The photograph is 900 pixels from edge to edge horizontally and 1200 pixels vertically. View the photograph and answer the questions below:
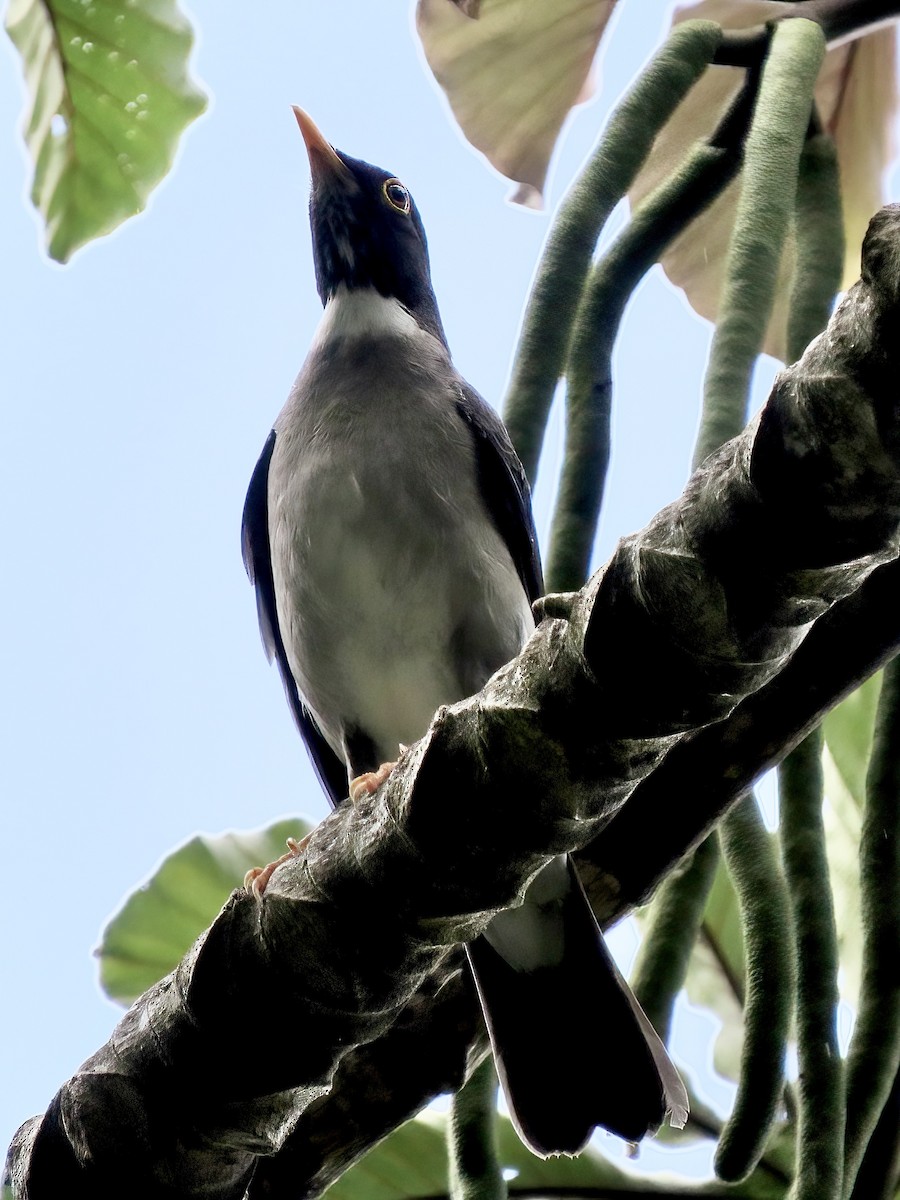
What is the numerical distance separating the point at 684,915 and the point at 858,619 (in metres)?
0.45

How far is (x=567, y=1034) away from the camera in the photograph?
2.06m

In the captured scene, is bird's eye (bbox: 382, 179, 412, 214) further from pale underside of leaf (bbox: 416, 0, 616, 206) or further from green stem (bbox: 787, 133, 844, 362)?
green stem (bbox: 787, 133, 844, 362)

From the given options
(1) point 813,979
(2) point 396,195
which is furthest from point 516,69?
(1) point 813,979

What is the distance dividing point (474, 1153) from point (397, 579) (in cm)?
106

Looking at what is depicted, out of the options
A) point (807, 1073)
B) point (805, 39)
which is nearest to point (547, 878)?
point (807, 1073)

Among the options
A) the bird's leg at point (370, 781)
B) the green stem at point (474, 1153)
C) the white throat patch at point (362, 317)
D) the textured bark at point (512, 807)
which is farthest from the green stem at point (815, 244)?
the green stem at point (474, 1153)

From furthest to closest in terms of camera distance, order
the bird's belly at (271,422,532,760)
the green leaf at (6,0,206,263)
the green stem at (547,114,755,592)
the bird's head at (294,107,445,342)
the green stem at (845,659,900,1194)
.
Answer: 1. the bird's head at (294,107,445,342)
2. the green leaf at (6,0,206,263)
3. the bird's belly at (271,422,532,760)
4. the green stem at (547,114,755,592)
5. the green stem at (845,659,900,1194)

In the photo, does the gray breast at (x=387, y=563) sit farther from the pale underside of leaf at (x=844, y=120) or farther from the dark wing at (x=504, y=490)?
the pale underside of leaf at (x=844, y=120)

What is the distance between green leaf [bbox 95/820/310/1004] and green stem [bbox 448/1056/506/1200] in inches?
36.7

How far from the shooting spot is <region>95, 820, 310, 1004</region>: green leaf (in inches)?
103

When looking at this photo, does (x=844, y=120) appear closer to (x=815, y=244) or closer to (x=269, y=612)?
(x=815, y=244)

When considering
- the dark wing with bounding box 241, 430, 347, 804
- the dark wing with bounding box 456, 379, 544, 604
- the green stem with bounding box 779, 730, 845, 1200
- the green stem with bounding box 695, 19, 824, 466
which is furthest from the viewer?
the dark wing with bounding box 241, 430, 347, 804

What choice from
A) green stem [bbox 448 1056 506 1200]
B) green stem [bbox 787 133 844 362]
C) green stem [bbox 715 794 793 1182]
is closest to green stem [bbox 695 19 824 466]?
green stem [bbox 787 133 844 362]

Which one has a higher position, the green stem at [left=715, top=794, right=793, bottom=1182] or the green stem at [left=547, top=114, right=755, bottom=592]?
the green stem at [left=547, top=114, right=755, bottom=592]
